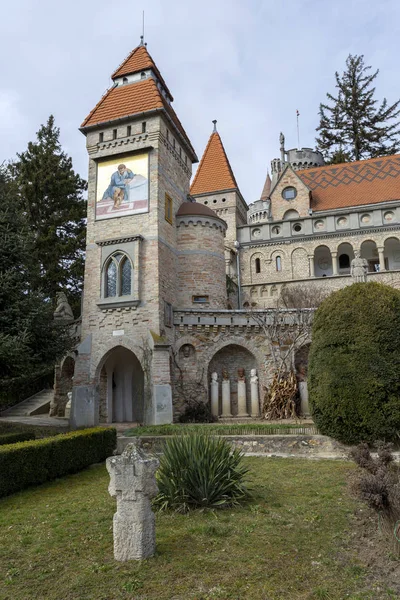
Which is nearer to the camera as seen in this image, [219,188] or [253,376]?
[253,376]

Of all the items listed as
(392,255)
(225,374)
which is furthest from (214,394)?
(392,255)

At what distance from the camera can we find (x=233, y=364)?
21578 millimetres

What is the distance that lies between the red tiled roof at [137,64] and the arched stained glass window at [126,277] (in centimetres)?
1096

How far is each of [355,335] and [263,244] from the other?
2079cm

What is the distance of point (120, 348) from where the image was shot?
20.5 m

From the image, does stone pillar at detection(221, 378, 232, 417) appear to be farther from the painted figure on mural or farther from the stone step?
the stone step

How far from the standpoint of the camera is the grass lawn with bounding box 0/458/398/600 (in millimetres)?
4801

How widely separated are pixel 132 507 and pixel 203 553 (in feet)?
3.64

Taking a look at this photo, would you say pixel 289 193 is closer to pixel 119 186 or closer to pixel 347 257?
pixel 347 257

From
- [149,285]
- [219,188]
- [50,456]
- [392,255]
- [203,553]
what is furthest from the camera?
[219,188]

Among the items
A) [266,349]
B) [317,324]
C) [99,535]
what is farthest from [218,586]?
[266,349]

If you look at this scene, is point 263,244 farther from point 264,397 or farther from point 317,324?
point 317,324

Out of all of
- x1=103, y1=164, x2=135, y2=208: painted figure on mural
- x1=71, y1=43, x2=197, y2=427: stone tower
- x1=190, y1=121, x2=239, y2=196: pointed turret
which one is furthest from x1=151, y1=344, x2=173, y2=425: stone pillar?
x1=190, y1=121, x2=239, y2=196: pointed turret

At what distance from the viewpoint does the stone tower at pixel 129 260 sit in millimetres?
19422
